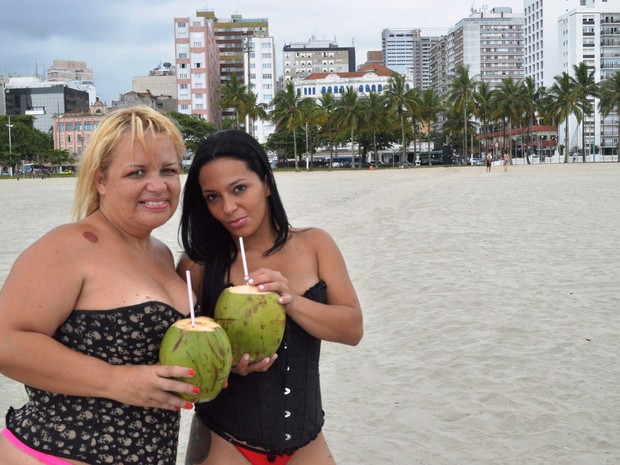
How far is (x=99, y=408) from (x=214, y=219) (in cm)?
71

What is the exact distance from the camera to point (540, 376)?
5.65 meters

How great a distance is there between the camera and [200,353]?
66.0 inches

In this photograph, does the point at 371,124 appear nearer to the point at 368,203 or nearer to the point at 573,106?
the point at 573,106

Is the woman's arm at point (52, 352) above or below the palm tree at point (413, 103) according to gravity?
below

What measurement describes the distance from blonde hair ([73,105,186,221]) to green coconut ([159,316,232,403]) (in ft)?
1.59

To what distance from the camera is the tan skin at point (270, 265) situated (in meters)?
2.12

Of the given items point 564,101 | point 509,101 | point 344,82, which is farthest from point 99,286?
point 344,82

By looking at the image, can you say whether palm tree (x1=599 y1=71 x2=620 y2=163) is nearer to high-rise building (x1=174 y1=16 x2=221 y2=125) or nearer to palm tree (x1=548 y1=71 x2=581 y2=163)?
palm tree (x1=548 y1=71 x2=581 y2=163)

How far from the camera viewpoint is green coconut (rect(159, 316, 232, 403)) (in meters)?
1.67

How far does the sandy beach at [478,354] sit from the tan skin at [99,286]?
108 inches

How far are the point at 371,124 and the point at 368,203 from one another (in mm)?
58109

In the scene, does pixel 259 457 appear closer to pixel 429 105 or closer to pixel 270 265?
pixel 270 265

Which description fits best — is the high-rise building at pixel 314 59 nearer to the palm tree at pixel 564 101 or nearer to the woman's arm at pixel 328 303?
the palm tree at pixel 564 101

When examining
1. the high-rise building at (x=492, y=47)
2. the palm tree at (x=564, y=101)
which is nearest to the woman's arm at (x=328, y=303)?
the palm tree at (x=564, y=101)
